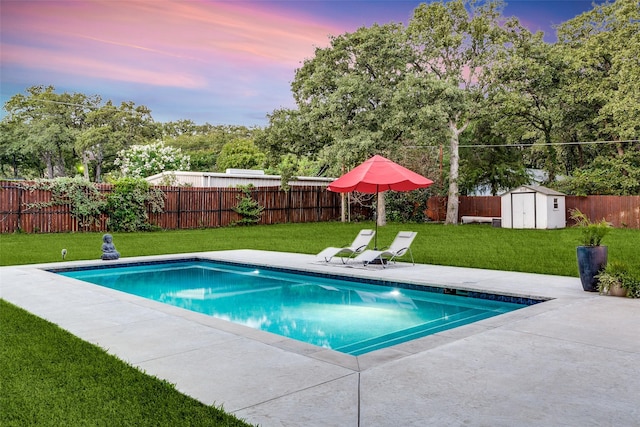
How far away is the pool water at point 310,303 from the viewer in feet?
19.9

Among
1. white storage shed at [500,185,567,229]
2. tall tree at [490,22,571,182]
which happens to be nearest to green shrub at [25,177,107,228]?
white storage shed at [500,185,567,229]

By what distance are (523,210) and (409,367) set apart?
2031 centimetres

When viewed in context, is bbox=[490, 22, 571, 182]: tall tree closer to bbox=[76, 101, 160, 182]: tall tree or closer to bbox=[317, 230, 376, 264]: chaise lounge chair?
bbox=[317, 230, 376, 264]: chaise lounge chair

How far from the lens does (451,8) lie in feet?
88.3

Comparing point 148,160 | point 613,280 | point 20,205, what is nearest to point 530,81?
point 613,280

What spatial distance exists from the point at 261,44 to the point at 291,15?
2772mm

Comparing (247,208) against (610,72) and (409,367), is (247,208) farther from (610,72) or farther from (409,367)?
(409,367)

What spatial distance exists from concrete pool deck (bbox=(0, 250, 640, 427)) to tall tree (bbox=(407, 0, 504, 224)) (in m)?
21.6

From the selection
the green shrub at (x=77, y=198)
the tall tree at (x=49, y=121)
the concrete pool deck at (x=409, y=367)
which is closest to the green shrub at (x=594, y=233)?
the concrete pool deck at (x=409, y=367)

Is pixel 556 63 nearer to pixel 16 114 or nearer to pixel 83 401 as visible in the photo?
pixel 83 401

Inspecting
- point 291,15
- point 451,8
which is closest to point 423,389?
point 291,15

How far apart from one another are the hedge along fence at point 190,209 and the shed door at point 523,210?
9547 mm

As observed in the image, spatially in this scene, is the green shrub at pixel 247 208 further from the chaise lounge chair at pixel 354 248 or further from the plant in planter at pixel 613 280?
the plant in planter at pixel 613 280

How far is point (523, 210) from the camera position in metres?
22.4
